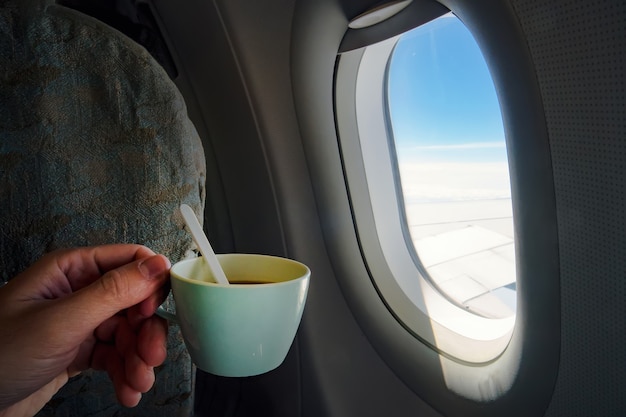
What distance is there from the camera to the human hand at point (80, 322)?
0.49 meters

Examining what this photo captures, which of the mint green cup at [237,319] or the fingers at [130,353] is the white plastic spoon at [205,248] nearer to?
the mint green cup at [237,319]

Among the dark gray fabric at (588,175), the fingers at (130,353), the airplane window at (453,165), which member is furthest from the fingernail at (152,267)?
the airplane window at (453,165)

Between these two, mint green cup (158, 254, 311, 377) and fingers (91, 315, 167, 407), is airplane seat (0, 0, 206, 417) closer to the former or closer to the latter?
fingers (91, 315, 167, 407)

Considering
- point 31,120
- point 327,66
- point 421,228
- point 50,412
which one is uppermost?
point 327,66

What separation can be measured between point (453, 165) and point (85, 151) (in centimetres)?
80

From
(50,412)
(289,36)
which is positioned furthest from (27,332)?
(289,36)

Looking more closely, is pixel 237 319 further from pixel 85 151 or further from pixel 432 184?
pixel 432 184

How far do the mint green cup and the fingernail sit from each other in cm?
3

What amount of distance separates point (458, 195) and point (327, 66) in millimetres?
436

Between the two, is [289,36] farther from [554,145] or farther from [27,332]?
[27,332]

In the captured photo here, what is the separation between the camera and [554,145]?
57 cm

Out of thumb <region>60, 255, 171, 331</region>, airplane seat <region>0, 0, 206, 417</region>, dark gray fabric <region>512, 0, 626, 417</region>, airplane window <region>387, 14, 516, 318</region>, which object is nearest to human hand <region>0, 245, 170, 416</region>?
thumb <region>60, 255, 171, 331</region>

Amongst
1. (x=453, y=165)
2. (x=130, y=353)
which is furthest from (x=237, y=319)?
(x=453, y=165)

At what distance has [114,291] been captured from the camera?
486mm
